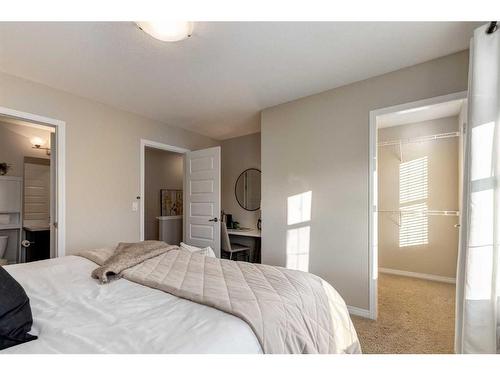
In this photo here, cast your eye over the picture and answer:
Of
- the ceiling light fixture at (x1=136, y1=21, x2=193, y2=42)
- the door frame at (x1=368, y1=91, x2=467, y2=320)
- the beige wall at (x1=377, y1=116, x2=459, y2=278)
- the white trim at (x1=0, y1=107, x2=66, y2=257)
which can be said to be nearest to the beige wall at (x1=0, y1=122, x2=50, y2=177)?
the white trim at (x1=0, y1=107, x2=66, y2=257)

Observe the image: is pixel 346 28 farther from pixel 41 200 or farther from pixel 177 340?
pixel 41 200

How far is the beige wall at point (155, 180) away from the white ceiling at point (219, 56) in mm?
2632

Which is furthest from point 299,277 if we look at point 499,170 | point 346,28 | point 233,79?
point 233,79

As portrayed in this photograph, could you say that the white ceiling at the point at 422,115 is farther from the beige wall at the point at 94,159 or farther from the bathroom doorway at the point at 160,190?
the bathroom doorway at the point at 160,190

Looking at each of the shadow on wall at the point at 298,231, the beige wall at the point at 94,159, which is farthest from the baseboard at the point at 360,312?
the beige wall at the point at 94,159

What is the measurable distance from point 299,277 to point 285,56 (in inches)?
69.1

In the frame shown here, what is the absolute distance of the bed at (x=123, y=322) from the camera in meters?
0.81

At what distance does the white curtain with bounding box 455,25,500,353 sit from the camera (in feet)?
4.50

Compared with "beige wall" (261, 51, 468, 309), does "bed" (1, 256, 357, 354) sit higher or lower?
lower

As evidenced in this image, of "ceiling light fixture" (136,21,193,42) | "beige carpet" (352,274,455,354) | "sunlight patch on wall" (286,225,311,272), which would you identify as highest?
"ceiling light fixture" (136,21,193,42)

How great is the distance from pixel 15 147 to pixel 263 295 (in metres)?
4.62

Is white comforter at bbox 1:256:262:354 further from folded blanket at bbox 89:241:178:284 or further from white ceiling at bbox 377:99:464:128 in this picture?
white ceiling at bbox 377:99:464:128

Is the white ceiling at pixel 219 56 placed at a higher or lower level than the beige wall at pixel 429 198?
higher

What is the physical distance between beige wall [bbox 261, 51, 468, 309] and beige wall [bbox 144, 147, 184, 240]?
3.19 m
